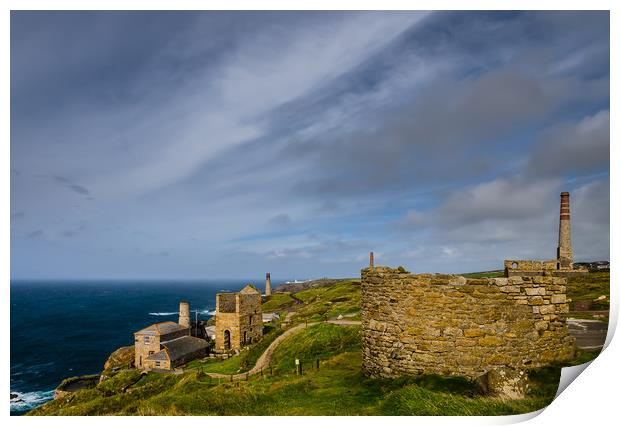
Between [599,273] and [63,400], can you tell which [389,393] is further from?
[599,273]

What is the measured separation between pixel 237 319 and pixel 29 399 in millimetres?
21821

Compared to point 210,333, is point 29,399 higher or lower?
lower

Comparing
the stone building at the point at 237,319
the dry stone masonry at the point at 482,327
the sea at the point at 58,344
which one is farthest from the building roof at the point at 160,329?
the dry stone masonry at the point at 482,327

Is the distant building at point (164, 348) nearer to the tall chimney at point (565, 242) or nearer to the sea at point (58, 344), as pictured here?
the sea at point (58, 344)

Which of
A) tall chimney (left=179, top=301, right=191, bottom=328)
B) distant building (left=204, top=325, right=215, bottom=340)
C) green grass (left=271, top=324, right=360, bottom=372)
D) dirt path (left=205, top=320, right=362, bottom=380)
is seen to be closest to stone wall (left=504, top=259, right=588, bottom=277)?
green grass (left=271, top=324, right=360, bottom=372)

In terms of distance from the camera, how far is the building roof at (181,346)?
3723 centimetres

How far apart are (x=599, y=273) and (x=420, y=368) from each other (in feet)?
106

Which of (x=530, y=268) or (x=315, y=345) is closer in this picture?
(x=530, y=268)

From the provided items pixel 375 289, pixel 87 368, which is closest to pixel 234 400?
pixel 375 289

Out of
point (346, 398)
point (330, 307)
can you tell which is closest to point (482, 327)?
point (346, 398)

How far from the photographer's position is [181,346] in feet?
130

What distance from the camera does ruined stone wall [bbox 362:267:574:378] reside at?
8680 millimetres

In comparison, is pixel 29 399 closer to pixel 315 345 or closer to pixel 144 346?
pixel 144 346

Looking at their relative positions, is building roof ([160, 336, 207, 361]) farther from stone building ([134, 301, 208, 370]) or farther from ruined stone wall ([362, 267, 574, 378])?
ruined stone wall ([362, 267, 574, 378])
